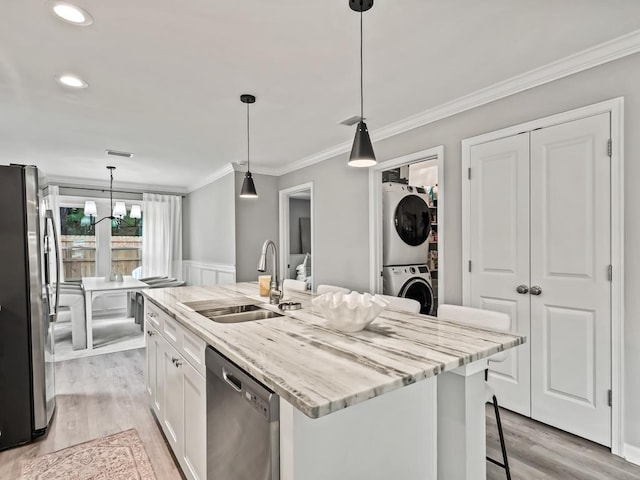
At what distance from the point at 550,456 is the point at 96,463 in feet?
8.77

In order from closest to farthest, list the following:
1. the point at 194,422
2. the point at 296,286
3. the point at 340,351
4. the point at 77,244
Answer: the point at 340,351 → the point at 194,422 → the point at 296,286 → the point at 77,244

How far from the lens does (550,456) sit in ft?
6.90

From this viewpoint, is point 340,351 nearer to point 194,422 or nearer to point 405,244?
point 194,422

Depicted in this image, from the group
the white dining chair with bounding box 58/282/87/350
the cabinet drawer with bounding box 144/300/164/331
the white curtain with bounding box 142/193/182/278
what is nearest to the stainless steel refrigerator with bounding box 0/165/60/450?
the cabinet drawer with bounding box 144/300/164/331

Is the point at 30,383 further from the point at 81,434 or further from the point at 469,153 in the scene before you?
the point at 469,153

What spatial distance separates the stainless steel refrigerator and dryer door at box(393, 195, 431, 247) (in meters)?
3.22

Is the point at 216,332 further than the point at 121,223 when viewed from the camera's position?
No

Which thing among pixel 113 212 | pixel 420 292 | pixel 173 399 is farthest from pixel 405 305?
pixel 113 212

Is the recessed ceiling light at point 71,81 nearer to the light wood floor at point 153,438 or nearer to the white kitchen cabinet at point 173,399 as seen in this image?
the white kitchen cabinet at point 173,399

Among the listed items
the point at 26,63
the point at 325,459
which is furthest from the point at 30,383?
the point at 325,459

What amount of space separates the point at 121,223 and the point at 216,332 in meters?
5.99

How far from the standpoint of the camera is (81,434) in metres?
2.43

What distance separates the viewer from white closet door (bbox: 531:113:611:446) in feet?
Result: 7.11

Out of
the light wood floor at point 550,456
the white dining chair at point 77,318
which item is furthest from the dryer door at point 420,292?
the white dining chair at point 77,318
